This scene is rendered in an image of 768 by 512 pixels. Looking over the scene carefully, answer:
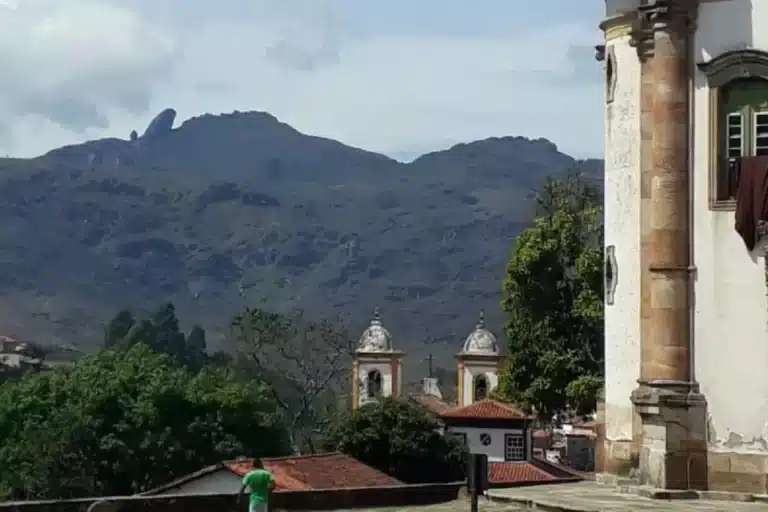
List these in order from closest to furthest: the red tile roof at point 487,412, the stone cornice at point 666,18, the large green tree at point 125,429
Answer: the stone cornice at point 666,18 < the large green tree at point 125,429 < the red tile roof at point 487,412

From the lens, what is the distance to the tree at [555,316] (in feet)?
128

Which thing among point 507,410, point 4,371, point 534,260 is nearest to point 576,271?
point 534,260

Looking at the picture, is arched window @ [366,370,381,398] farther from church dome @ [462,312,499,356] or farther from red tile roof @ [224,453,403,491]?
red tile roof @ [224,453,403,491]

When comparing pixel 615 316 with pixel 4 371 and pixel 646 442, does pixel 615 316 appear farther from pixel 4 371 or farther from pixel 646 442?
pixel 4 371

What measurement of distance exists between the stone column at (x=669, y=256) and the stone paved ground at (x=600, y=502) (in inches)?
25.8

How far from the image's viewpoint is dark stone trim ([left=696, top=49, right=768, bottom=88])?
2056 cm

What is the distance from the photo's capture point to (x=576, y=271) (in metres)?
39.8

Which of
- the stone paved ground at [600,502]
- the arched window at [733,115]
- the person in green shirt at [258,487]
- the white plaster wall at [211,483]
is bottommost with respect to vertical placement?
the white plaster wall at [211,483]

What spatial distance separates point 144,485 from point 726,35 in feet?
125

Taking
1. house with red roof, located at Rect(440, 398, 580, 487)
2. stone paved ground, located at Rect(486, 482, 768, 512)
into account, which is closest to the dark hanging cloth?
stone paved ground, located at Rect(486, 482, 768, 512)

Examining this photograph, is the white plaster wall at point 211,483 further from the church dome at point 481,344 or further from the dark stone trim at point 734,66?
the church dome at point 481,344

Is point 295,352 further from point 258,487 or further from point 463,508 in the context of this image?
point 258,487

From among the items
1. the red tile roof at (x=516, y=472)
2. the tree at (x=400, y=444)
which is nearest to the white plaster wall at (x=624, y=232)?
the red tile roof at (x=516, y=472)

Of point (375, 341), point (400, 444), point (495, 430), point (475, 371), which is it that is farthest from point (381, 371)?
→ point (400, 444)
